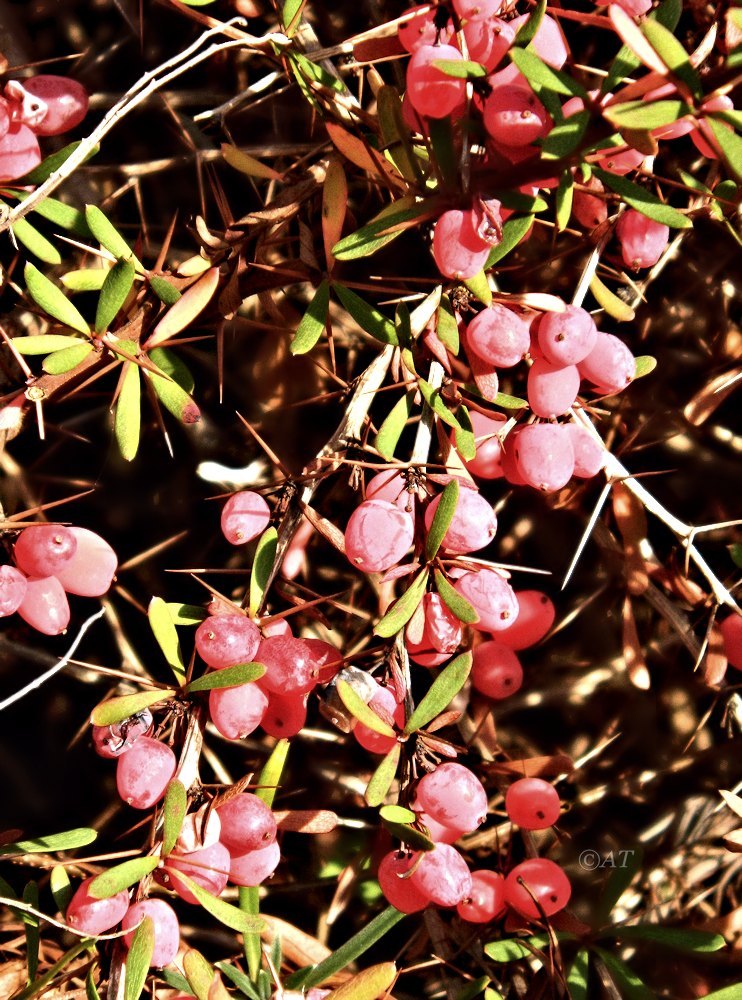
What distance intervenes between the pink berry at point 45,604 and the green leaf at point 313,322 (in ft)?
1.27

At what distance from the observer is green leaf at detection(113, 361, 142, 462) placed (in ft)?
3.43

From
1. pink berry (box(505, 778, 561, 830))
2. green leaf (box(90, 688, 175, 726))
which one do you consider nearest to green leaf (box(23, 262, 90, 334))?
green leaf (box(90, 688, 175, 726))

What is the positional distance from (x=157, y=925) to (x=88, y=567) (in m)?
0.40

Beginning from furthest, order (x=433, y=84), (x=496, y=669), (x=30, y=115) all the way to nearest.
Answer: (x=496, y=669), (x=30, y=115), (x=433, y=84)

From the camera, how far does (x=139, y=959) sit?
94cm

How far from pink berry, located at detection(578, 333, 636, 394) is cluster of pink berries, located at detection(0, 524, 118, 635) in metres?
0.61

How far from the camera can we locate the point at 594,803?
142 centimetres

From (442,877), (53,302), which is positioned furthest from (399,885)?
(53,302)

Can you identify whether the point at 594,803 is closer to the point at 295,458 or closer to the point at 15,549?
the point at 295,458

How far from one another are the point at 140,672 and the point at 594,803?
0.71 meters

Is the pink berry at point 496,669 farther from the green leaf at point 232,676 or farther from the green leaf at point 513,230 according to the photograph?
the green leaf at point 513,230

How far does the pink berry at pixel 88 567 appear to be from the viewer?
109 cm

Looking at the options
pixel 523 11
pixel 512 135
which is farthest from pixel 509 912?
pixel 523 11

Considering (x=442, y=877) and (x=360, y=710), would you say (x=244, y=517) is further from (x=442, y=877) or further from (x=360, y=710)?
(x=442, y=877)
